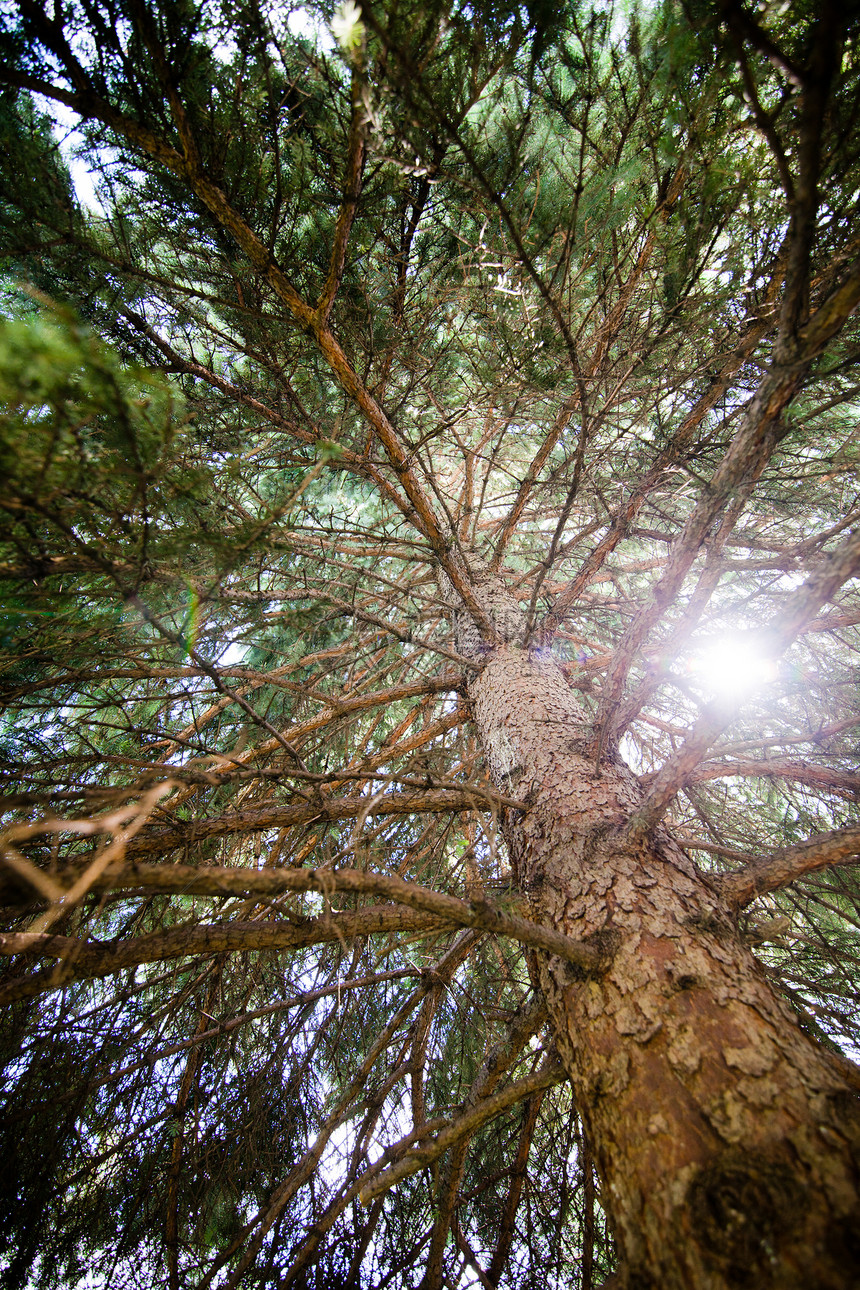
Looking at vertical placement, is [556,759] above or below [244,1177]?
above

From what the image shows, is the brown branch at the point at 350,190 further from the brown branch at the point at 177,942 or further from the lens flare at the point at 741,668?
the brown branch at the point at 177,942

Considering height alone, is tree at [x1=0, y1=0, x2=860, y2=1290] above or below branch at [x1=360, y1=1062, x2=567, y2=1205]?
above

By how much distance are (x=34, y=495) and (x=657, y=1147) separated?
1.72 metres

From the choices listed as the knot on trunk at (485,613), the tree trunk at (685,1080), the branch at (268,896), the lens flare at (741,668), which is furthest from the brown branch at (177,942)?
the knot on trunk at (485,613)

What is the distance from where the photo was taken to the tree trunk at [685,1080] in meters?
0.78

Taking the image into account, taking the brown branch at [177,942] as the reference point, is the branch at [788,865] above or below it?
below

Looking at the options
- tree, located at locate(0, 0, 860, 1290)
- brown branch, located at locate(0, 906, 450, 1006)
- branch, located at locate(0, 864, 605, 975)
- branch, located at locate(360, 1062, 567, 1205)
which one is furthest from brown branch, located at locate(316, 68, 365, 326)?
branch, located at locate(360, 1062, 567, 1205)

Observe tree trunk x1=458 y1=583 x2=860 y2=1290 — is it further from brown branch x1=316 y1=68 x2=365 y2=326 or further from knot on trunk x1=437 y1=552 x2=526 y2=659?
brown branch x1=316 y1=68 x2=365 y2=326

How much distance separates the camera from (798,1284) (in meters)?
0.71

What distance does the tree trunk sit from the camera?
30.6 inches

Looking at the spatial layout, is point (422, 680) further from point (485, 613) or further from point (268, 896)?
point (268, 896)

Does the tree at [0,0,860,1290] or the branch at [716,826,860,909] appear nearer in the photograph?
the tree at [0,0,860,1290]

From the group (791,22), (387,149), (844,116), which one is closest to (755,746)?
(844,116)

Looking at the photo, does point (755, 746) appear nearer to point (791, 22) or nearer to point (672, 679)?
point (672, 679)
